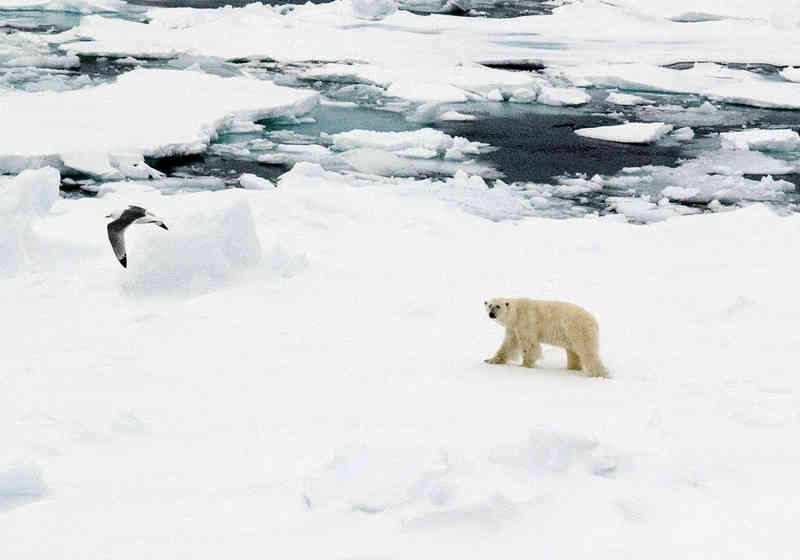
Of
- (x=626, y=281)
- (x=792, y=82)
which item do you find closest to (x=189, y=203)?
(x=626, y=281)

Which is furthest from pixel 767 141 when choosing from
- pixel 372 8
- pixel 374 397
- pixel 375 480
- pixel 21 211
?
pixel 372 8

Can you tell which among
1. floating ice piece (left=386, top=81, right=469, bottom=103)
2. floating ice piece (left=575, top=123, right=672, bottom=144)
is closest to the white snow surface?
floating ice piece (left=575, top=123, right=672, bottom=144)

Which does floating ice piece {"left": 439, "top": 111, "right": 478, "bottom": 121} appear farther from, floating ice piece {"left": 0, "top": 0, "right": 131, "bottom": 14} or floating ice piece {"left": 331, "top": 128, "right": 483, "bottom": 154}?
floating ice piece {"left": 0, "top": 0, "right": 131, "bottom": 14}

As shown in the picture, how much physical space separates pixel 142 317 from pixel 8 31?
18.5 metres

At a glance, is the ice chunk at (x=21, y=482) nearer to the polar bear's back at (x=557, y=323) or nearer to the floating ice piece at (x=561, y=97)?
the polar bear's back at (x=557, y=323)

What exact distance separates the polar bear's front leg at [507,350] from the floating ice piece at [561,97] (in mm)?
12798

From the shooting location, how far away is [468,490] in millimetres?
3131

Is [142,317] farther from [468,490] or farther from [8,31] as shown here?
[8,31]

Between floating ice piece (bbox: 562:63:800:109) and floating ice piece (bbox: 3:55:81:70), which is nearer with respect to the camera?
floating ice piece (bbox: 562:63:800:109)

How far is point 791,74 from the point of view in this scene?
1859cm

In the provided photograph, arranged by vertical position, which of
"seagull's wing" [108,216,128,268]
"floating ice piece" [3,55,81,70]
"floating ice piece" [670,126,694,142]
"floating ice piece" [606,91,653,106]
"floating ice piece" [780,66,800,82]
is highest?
"seagull's wing" [108,216,128,268]

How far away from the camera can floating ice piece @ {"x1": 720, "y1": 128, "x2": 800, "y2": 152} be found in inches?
527

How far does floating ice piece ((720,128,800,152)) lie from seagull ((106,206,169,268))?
9.26m

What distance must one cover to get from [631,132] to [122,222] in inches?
367
